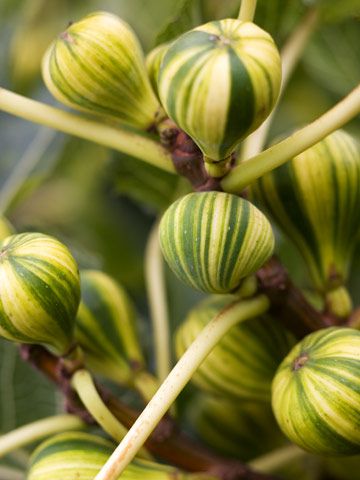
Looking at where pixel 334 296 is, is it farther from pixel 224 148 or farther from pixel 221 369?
pixel 224 148

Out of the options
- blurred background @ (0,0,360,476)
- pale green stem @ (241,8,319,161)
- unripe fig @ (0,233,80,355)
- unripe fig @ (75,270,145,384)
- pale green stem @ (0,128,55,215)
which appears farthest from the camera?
pale green stem @ (0,128,55,215)

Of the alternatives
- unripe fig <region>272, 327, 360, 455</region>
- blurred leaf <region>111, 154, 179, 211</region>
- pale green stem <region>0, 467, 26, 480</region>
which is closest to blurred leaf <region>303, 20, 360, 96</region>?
blurred leaf <region>111, 154, 179, 211</region>


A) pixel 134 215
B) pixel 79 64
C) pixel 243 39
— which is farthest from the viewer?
pixel 134 215

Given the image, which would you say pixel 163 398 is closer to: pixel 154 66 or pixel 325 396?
pixel 325 396

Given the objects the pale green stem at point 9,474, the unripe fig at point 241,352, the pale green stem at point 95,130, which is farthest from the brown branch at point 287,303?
the pale green stem at point 9,474

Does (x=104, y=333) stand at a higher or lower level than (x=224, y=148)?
lower

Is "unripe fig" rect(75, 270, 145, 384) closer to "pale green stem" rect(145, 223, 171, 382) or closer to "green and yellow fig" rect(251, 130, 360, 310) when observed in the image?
"pale green stem" rect(145, 223, 171, 382)

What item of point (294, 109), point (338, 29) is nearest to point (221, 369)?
point (338, 29)

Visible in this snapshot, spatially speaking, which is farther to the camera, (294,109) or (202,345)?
(294,109)
